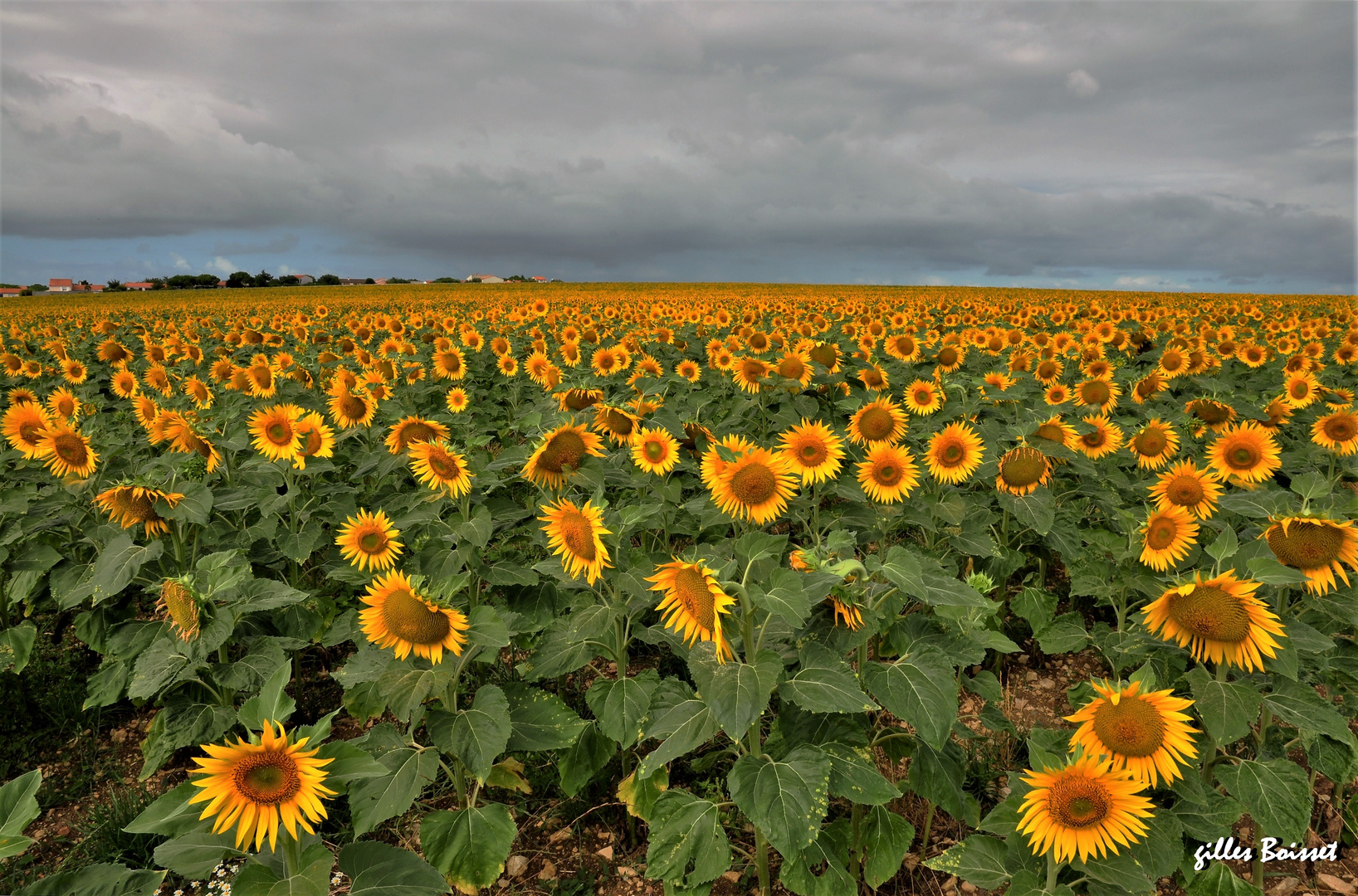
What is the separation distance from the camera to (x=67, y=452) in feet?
15.5

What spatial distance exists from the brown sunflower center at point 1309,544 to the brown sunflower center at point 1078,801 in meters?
1.65

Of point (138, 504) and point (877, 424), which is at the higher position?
point (877, 424)

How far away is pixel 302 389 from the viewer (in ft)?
27.3

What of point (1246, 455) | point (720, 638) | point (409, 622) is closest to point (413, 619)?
point (409, 622)

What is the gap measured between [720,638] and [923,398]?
5.13 m

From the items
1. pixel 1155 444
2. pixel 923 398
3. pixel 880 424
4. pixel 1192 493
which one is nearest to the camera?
pixel 1192 493

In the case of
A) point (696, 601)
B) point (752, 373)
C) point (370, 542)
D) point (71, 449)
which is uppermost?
point (752, 373)

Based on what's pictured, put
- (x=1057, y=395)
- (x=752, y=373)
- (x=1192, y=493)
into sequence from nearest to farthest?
(x=1192, y=493)
(x=752, y=373)
(x=1057, y=395)

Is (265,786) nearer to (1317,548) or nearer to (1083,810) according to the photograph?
(1083,810)

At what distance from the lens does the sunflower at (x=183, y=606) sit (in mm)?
3168

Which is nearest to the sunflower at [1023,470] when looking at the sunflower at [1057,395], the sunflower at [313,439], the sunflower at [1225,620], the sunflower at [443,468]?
the sunflower at [1225,620]

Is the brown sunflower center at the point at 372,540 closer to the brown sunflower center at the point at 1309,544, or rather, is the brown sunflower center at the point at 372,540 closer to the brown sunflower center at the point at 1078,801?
the brown sunflower center at the point at 1078,801

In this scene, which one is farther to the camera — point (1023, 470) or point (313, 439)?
point (313, 439)

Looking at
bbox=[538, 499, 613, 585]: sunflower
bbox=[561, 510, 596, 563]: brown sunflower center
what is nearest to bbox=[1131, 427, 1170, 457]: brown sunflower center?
bbox=[538, 499, 613, 585]: sunflower
